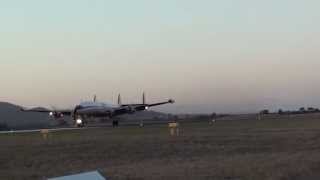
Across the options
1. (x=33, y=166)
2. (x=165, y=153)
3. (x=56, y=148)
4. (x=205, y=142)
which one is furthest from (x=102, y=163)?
(x=205, y=142)

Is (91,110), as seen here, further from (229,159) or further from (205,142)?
(229,159)

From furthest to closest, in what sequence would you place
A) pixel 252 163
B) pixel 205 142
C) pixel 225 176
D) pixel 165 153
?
pixel 205 142, pixel 165 153, pixel 252 163, pixel 225 176

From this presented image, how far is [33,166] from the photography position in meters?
29.2

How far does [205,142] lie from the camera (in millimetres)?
42281

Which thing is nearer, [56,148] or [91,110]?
[56,148]

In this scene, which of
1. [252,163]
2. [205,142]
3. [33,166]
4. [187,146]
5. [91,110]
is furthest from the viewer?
[91,110]

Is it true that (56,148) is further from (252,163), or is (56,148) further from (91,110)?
(91,110)

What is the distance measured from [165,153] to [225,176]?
1173 centimetres

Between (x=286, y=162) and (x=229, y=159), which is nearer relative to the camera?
(x=286, y=162)

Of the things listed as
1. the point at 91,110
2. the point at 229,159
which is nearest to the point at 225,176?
the point at 229,159

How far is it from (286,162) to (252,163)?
1444 millimetres

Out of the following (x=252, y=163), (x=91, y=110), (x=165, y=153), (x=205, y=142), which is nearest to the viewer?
(x=252, y=163)

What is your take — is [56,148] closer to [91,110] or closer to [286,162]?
[286,162]

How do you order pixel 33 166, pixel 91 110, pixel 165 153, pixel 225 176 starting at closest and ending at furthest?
pixel 225 176 < pixel 33 166 < pixel 165 153 < pixel 91 110
